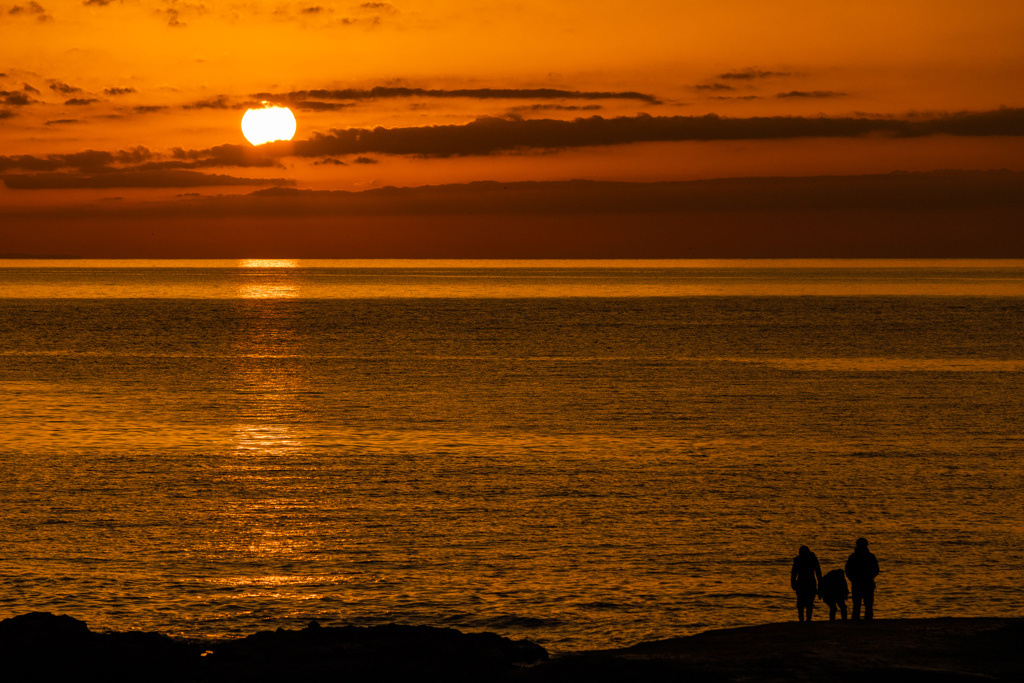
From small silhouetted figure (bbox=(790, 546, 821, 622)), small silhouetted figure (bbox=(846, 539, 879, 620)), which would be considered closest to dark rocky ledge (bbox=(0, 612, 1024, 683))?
small silhouetted figure (bbox=(846, 539, 879, 620))

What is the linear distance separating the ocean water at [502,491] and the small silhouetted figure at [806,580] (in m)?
2.33

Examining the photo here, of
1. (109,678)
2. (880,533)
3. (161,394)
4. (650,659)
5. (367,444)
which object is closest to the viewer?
(650,659)

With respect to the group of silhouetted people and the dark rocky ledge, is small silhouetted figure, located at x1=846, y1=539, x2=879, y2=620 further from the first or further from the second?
the dark rocky ledge

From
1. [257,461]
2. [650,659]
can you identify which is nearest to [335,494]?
[257,461]

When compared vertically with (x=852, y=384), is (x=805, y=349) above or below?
above

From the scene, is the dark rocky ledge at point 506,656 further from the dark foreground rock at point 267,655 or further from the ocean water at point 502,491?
the ocean water at point 502,491

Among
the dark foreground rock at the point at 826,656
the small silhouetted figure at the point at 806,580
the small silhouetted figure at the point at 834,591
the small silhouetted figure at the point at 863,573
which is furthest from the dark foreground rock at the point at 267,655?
the small silhouetted figure at the point at 863,573

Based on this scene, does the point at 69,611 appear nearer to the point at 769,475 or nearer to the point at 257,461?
the point at 257,461

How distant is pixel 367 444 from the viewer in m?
43.9

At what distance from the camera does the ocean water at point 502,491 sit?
24.1 meters

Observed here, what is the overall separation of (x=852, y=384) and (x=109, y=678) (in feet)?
182

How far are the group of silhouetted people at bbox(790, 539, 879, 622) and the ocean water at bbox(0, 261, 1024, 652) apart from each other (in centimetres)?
246

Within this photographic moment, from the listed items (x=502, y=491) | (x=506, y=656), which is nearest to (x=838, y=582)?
(x=506, y=656)

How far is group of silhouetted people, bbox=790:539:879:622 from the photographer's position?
20.1 m
